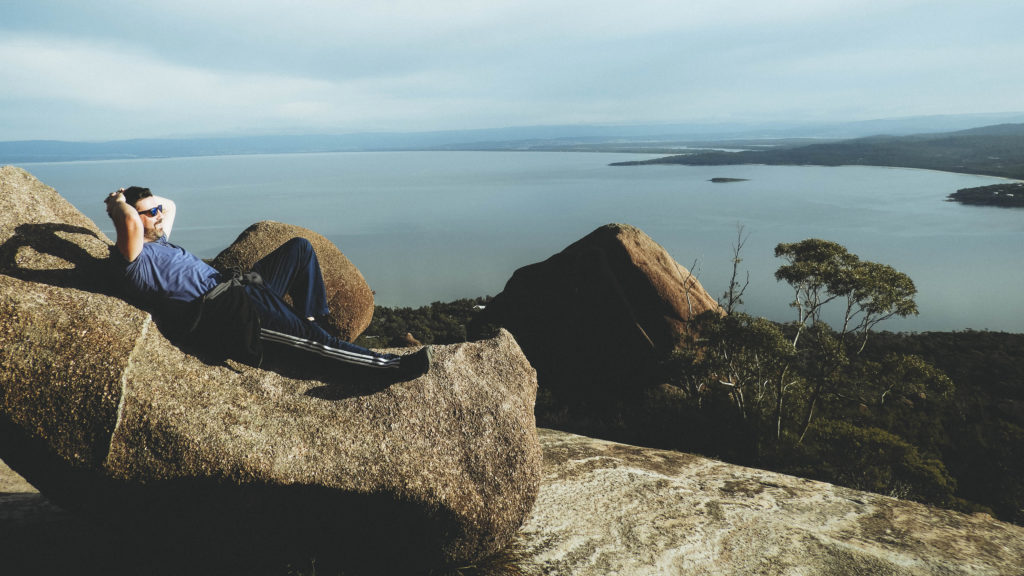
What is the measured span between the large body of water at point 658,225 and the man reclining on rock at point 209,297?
34.2 meters

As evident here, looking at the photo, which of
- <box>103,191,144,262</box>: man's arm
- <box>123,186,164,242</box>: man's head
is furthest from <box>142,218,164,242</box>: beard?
<box>103,191,144,262</box>: man's arm

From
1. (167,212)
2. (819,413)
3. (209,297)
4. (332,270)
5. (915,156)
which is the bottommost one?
(819,413)

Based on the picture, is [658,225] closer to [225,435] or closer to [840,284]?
[840,284]

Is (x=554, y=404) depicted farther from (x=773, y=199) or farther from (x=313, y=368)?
(x=773, y=199)

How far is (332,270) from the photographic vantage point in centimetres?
1316

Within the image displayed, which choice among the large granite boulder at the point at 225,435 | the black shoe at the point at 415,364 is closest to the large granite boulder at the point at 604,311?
the large granite boulder at the point at 225,435

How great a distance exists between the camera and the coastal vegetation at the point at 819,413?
11195 mm

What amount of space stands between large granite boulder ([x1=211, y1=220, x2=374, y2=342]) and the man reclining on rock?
7.48 meters

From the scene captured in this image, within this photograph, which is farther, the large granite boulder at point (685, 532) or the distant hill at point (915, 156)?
the distant hill at point (915, 156)

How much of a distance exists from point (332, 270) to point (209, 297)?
30.3ft

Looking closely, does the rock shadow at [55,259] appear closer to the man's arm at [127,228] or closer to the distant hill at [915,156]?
the man's arm at [127,228]

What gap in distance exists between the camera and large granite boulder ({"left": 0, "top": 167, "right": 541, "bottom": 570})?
3502 mm

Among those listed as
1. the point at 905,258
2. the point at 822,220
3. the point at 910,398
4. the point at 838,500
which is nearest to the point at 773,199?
the point at 822,220

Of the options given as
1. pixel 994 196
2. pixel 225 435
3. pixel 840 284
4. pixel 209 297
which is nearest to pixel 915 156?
pixel 994 196
